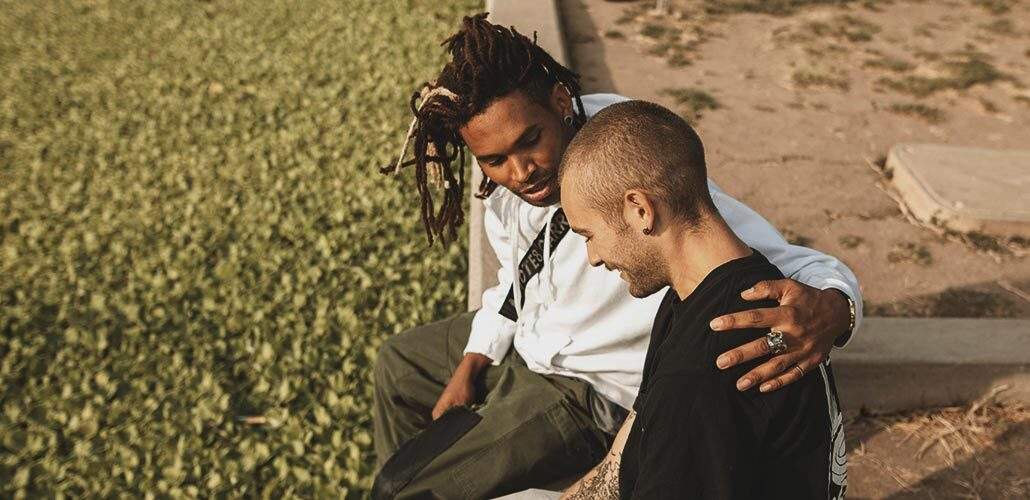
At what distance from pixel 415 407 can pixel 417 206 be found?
8.53 ft

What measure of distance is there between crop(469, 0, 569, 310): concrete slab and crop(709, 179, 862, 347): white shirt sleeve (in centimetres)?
111

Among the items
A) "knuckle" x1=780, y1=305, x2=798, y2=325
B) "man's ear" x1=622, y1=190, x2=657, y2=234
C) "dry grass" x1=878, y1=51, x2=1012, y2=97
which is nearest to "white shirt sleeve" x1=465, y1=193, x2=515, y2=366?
"man's ear" x1=622, y1=190, x2=657, y2=234

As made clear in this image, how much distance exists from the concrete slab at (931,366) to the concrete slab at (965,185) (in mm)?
1329

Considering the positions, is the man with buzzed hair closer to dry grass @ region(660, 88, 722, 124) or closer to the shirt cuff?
the shirt cuff

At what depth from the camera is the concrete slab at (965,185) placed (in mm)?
4641

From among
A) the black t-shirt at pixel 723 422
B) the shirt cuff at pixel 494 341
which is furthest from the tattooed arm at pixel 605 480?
the shirt cuff at pixel 494 341

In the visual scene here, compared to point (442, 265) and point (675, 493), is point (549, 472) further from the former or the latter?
point (442, 265)

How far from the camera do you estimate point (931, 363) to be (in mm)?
3334

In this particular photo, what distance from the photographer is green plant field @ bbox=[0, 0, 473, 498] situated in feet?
12.5

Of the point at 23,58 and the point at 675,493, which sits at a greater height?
→ the point at 675,493

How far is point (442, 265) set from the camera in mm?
4852

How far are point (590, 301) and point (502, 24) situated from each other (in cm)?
488

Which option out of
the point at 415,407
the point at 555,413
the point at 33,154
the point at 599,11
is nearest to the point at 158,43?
the point at 33,154

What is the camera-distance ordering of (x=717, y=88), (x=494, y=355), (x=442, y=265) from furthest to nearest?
1. (x=717, y=88)
2. (x=442, y=265)
3. (x=494, y=355)
